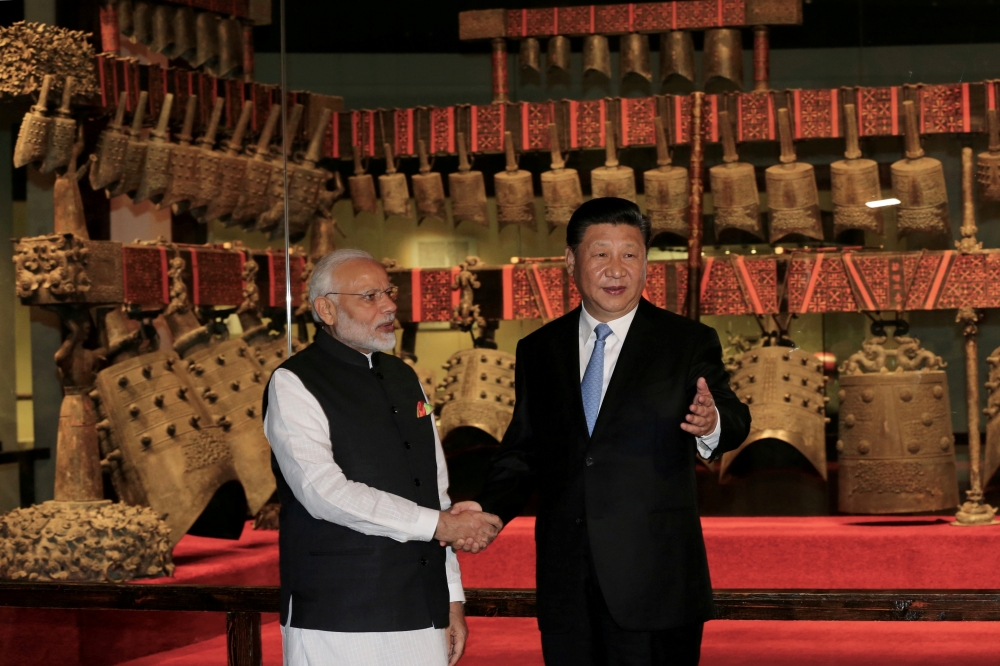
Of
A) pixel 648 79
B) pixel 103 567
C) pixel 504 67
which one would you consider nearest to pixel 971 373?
pixel 648 79

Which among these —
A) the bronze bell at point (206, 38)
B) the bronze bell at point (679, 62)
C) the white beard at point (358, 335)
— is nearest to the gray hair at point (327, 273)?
the white beard at point (358, 335)

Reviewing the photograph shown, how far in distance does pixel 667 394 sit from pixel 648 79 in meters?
2.70

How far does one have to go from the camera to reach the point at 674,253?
485cm

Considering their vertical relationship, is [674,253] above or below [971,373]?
above

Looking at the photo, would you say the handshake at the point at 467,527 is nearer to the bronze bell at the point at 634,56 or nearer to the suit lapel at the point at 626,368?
the suit lapel at the point at 626,368

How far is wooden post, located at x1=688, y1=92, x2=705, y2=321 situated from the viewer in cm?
476

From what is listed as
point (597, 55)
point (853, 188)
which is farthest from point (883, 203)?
point (597, 55)

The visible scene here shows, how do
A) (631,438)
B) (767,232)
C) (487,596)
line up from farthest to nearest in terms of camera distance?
(767,232) < (487,596) < (631,438)

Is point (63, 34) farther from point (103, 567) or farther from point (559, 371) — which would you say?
point (559, 371)

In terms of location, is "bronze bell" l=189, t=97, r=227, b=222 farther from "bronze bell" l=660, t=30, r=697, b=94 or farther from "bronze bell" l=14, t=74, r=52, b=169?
"bronze bell" l=660, t=30, r=697, b=94

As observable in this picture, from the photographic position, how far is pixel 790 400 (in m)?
4.65

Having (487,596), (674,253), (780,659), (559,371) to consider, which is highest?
(674,253)

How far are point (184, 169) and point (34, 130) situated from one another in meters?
0.66

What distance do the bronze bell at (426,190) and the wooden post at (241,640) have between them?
6.45 feet
